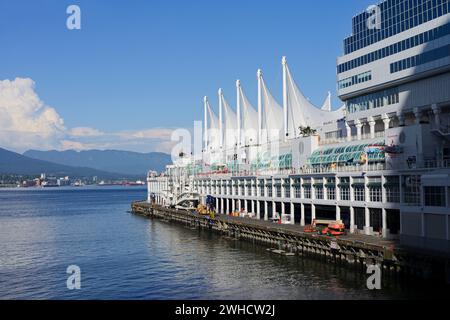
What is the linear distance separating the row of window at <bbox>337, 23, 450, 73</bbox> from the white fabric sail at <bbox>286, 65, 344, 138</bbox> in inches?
729

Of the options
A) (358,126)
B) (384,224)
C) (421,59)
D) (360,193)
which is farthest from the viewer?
(358,126)

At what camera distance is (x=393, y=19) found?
66.9 metres

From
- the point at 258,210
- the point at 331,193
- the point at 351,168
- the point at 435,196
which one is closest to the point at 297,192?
the point at 331,193

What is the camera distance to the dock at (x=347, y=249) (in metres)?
42.8

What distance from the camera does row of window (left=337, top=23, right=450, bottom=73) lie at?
5944cm

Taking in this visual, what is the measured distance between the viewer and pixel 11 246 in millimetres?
76000

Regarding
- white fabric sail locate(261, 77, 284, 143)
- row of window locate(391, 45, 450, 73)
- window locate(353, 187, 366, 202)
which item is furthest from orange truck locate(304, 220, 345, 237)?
white fabric sail locate(261, 77, 284, 143)

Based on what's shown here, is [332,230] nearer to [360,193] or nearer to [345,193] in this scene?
[360,193]

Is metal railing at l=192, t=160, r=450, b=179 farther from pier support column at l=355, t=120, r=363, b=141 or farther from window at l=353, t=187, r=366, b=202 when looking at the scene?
pier support column at l=355, t=120, r=363, b=141

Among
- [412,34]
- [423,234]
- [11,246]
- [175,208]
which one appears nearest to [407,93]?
[412,34]

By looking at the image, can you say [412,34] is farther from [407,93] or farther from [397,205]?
[397,205]

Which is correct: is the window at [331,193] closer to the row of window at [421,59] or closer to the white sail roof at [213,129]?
the row of window at [421,59]

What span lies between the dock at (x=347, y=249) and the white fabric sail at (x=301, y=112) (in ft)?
77.7

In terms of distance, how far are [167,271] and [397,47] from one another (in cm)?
3805
